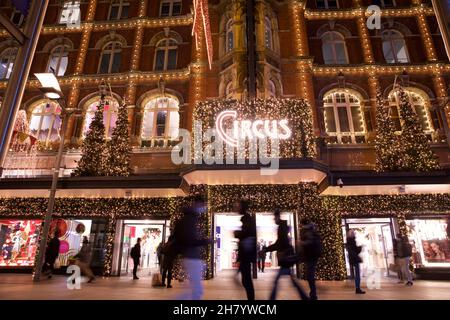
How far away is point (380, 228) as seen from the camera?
45.9 feet

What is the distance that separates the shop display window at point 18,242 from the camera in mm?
14359

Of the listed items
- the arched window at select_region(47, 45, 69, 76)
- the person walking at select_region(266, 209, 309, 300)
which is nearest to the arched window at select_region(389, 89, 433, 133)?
the person walking at select_region(266, 209, 309, 300)

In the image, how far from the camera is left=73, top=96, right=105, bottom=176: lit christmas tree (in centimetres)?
1397

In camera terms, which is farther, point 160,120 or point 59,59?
point 59,59

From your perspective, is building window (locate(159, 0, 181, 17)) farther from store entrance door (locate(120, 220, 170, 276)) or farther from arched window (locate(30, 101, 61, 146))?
store entrance door (locate(120, 220, 170, 276))

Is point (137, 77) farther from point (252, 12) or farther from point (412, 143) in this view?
point (412, 143)

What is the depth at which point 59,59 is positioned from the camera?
745 inches

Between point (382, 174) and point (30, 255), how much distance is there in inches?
661

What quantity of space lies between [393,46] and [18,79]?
66.0 feet

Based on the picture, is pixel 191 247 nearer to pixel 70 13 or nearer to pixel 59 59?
pixel 59 59

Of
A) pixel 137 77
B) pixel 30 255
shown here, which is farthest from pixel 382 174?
pixel 30 255

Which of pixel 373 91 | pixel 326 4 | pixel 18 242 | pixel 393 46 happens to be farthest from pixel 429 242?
pixel 18 242

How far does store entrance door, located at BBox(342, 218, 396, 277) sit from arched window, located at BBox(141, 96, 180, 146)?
1013 centimetres

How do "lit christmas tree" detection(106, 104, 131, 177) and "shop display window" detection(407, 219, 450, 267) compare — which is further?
"lit christmas tree" detection(106, 104, 131, 177)
